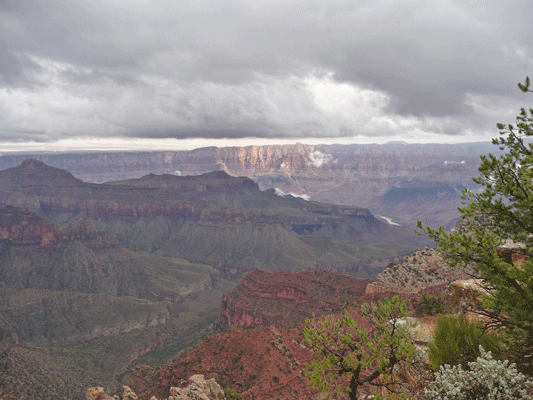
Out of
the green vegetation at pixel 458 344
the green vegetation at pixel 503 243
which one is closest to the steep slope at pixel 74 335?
the green vegetation at pixel 458 344

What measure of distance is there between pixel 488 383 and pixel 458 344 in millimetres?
5242

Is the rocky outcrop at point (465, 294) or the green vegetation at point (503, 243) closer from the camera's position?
the green vegetation at point (503, 243)

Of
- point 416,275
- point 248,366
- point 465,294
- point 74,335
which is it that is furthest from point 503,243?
point 74,335

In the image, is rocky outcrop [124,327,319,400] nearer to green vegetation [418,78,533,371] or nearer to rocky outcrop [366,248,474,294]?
rocky outcrop [366,248,474,294]

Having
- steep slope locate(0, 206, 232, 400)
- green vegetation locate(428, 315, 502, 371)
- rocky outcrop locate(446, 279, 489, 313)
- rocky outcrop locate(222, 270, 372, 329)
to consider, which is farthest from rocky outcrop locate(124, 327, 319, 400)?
rocky outcrop locate(222, 270, 372, 329)

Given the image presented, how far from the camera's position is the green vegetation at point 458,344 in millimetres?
15398

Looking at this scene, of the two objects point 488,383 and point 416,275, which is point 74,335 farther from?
point 488,383

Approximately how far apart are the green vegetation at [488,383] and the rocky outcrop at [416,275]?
54282 mm

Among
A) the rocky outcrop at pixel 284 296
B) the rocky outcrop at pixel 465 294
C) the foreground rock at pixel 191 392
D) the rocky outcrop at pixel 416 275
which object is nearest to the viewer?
the rocky outcrop at pixel 465 294

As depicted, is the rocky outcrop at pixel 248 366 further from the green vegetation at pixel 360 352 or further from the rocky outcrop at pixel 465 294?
the green vegetation at pixel 360 352

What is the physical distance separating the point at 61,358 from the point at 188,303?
10716 centimetres

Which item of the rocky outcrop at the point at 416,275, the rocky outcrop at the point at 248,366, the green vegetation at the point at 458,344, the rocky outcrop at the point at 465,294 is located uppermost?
the green vegetation at the point at 458,344

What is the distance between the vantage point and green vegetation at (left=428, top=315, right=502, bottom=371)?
1540 cm

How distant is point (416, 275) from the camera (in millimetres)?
67312
